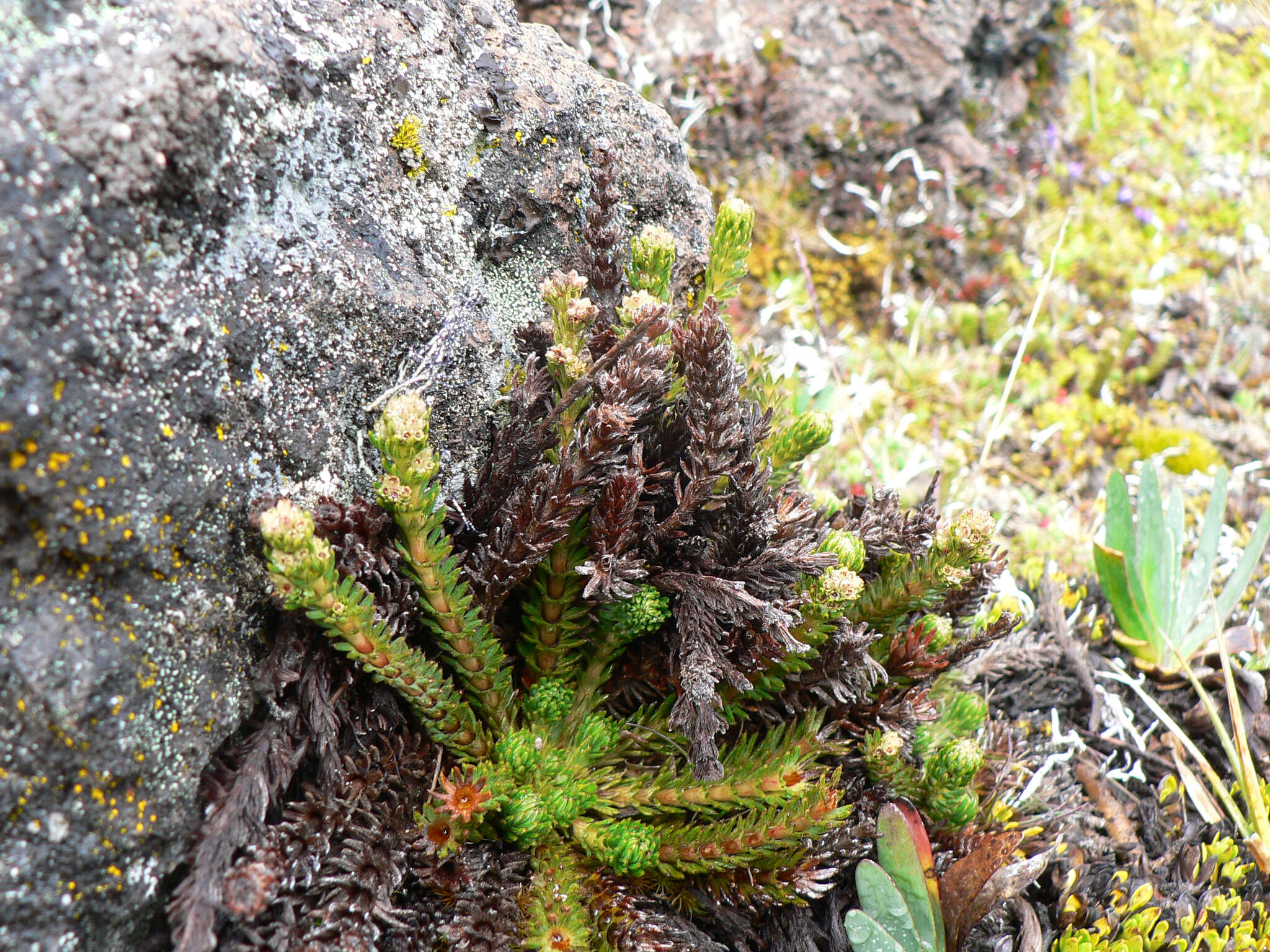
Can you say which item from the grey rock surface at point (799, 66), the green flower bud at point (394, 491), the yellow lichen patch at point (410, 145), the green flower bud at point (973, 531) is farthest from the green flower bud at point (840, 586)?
the grey rock surface at point (799, 66)

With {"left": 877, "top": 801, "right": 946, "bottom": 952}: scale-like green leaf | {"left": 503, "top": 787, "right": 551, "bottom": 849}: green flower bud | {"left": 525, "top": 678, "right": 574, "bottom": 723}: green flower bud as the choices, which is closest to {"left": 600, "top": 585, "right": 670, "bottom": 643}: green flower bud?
{"left": 525, "top": 678, "right": 574, "bottom": 723}: green flower bud

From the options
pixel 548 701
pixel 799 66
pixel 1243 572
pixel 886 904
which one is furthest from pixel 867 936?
pixel 799 66

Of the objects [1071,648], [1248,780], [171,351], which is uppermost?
[171,351]

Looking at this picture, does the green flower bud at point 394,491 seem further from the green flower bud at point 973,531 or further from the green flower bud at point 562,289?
the green flower bud at point 973,531

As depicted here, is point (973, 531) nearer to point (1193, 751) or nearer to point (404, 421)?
point (404, 421)

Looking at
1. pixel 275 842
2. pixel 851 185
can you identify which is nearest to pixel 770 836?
pixel 275 842

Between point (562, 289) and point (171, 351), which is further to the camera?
point (562, 289)
